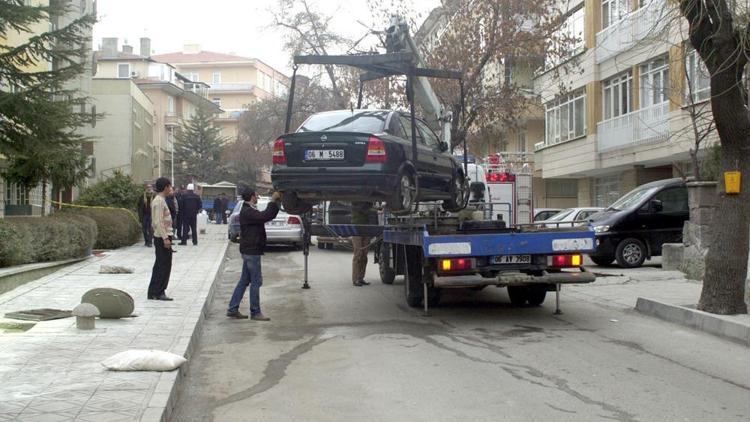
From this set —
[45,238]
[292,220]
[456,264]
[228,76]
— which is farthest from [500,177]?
[228,76]

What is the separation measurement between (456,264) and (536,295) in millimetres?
2329

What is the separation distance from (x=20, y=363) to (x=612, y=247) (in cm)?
1414

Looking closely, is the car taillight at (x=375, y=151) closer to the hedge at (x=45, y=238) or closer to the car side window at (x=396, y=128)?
the car side window at (x=396, y=128)

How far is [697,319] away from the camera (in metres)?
9.73

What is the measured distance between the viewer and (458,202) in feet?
40.6

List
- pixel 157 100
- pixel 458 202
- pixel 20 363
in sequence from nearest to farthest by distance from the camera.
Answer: pixel 20 363
pixel 458 202
pixel 157 100

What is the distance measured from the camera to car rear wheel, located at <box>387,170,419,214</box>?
976 centimetres

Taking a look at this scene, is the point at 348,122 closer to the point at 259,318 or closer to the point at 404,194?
the point at 404,194

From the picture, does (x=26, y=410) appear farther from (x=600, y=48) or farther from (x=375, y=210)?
(x=600, y=48)

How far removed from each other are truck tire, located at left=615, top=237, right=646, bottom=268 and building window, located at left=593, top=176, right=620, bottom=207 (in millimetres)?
13341

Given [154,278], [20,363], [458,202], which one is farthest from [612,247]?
[20,363]

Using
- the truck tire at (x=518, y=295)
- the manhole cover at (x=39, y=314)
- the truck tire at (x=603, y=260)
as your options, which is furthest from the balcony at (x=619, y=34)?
the manhole cover at (x=39, y=314)

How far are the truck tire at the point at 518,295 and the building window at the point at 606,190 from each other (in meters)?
20.7

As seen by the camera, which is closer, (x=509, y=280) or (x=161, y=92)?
(x=509, y=280)
